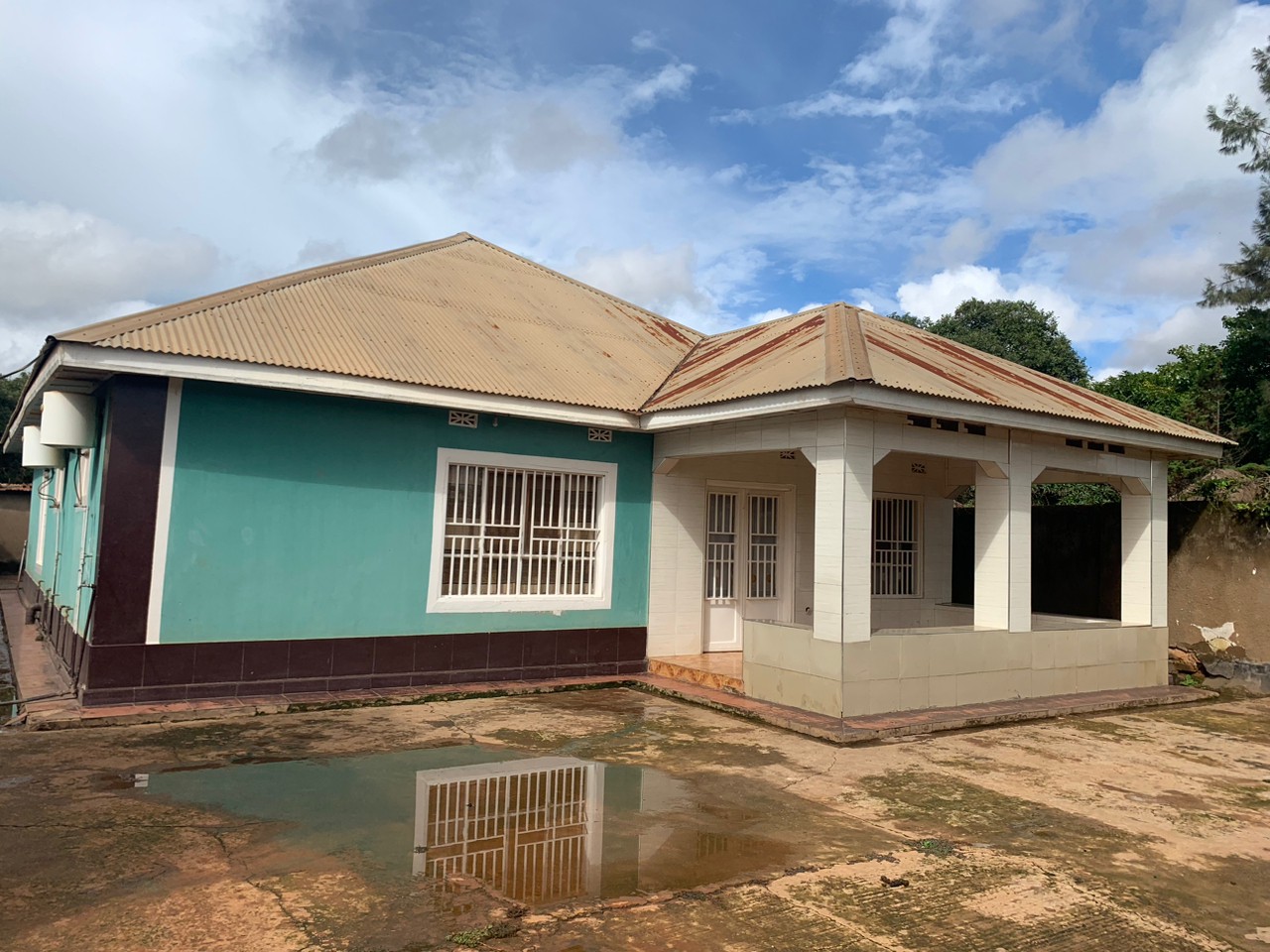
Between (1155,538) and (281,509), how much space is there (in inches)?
375

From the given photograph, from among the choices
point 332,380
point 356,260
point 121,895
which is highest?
point 356,260

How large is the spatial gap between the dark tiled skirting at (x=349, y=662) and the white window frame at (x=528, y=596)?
287 mm

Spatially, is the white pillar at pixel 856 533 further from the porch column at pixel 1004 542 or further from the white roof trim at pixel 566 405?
the porch column at pixel 1004 542

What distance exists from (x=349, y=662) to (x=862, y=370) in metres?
5.32

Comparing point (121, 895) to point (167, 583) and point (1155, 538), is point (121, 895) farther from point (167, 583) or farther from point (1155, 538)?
point (1155, 538)

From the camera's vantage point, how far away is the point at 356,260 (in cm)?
1101

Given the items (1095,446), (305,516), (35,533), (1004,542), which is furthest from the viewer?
(35,533)

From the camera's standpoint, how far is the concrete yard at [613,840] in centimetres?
374

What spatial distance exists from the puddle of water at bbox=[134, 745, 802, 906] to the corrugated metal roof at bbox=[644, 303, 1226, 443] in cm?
370

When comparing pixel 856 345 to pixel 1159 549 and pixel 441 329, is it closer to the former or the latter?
pixel 441 329

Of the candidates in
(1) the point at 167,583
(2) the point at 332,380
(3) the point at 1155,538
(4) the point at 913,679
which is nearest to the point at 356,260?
(2) the point at 332,380

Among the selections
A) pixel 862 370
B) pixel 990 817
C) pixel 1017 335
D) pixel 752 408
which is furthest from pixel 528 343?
pixel 1017 335

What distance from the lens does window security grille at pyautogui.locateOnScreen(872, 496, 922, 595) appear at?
40.7ft

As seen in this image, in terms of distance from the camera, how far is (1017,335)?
31.7 metres
